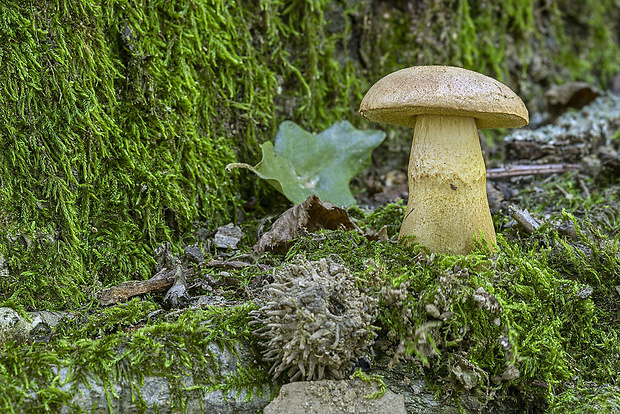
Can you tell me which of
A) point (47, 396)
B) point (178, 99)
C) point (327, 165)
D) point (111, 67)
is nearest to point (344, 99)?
point (327, 165)

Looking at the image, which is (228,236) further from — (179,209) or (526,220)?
(526,220)

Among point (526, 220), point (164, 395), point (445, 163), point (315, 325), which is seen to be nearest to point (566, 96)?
point (526, 220)

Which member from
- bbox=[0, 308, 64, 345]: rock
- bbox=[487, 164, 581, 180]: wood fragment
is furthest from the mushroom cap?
bbox=[0, 308, 64, 345]: rock

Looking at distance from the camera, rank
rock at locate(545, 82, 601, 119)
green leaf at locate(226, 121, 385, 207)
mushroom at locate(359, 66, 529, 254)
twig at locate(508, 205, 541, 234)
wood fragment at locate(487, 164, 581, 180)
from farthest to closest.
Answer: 1. rock at locate(545, 82, 601, 119)
2. wood fragment at locate(487, 164, 581, 180)
3. green leaf at locate(226, 121, 385, 207)
4. twig at locate(508, 205, 541, 234)
5. mushroom at locate(359, 66, 529, 254)

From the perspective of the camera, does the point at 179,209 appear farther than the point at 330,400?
Yes

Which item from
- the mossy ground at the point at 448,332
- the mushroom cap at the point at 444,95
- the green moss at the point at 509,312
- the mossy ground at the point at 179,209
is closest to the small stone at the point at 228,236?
the mossy ground at the point at 179,209

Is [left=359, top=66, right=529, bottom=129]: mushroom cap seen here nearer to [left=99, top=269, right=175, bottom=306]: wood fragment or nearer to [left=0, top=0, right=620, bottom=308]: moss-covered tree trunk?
[left=0, top=0, right=620, bottom=308]: moss-covered tree trunk
